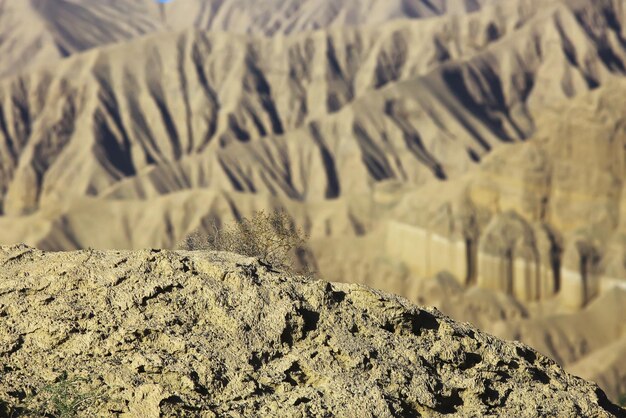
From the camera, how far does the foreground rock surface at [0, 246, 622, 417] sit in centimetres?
1023

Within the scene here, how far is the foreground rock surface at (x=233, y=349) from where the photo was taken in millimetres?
10234

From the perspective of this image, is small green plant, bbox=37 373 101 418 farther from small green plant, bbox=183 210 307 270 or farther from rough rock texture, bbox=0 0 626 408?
rough rock texture, bbox=0 0 626 408

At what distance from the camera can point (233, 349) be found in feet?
35.4

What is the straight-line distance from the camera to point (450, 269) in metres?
68.2

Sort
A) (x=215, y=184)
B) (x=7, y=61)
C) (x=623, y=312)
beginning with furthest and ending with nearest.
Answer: (x=7, y=61)
(x=215, y=184)
(x=623, y=312)

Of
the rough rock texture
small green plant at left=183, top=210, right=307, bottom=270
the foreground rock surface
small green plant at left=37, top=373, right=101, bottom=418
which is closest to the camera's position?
small green plant at left=37, top=373, right=101, bottom=418

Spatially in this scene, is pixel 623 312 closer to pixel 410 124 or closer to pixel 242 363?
pixel 242 363

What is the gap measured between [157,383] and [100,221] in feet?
273

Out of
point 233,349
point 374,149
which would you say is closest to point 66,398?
point 233,349

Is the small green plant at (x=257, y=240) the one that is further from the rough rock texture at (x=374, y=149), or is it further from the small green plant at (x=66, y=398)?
the rough rock texture at (x=374, y=149)

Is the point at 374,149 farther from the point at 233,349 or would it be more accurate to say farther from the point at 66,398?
the point at 66,398

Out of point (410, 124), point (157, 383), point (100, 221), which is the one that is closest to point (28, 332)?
point (157, 383)

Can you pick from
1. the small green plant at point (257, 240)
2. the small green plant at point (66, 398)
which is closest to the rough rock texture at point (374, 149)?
the small green plant at point (257, 240)

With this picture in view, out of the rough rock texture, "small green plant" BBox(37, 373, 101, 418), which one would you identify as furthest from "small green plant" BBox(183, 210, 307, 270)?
the rough rock texture
